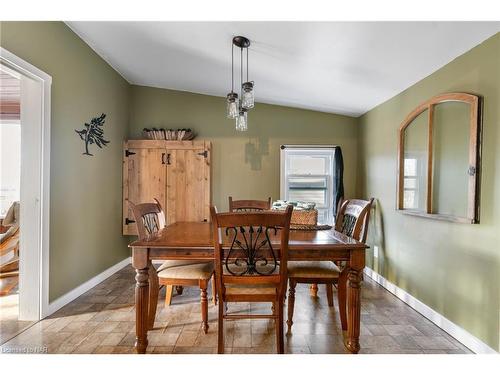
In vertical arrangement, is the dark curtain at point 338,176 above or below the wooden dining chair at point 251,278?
above

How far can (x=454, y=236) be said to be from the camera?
7.08 ft

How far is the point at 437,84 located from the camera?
2402 mm

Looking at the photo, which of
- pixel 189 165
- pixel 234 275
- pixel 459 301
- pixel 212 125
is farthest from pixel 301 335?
pixel 212 125

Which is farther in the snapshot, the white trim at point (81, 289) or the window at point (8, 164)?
the window at point (8, 164)

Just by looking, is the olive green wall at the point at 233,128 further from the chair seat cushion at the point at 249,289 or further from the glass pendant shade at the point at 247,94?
the chair seat cushion at the point at 249,289

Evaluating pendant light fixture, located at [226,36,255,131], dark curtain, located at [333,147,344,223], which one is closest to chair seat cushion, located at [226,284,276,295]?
pendant light fixture, located at [226,36,255,131]

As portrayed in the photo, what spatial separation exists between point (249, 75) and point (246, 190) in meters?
1.63

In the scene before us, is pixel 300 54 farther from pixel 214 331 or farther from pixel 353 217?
pixel 214 331

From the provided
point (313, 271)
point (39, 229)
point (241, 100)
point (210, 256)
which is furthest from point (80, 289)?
point (241, 100)

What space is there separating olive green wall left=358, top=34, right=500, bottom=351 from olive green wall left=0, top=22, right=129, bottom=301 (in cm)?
327

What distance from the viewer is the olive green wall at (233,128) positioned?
4102mm

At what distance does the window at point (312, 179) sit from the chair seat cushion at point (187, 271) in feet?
7.17

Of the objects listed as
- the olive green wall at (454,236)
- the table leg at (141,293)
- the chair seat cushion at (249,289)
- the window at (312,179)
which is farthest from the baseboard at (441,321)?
the table leg at (141,293)

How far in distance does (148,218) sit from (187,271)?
1.86 ft
